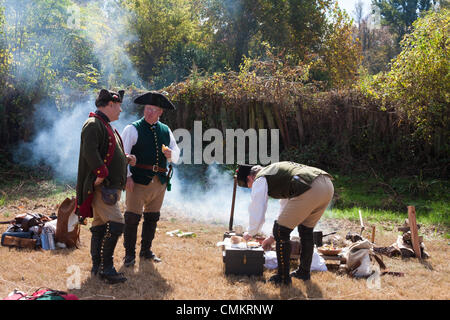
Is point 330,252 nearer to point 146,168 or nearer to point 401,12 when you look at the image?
point 146,168

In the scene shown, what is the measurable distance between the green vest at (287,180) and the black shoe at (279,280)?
2.76 feet

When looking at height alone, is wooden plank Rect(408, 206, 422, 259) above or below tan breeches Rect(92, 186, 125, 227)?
below

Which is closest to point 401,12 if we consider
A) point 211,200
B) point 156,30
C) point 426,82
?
point 156,30

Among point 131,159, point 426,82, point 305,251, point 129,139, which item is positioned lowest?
point 305,251

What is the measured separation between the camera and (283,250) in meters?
4.09

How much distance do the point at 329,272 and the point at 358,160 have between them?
736 cm

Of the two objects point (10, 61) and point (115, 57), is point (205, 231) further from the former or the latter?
point (115, 57)

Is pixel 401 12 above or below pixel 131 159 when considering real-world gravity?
above

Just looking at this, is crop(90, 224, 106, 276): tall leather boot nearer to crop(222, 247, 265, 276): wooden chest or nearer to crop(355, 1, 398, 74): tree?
crop(222, 247, 265, 276): wooden chest

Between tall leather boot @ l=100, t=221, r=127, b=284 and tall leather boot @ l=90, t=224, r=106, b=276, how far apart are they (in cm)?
14

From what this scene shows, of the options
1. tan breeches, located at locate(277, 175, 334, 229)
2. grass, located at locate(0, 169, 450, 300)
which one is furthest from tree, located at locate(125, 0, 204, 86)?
tan breeches, located at locate(277, 175, 334, 229)

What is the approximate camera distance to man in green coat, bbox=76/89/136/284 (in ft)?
12.7

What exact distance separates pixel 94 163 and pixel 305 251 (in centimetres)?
235

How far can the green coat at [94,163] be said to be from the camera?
3.86 m
